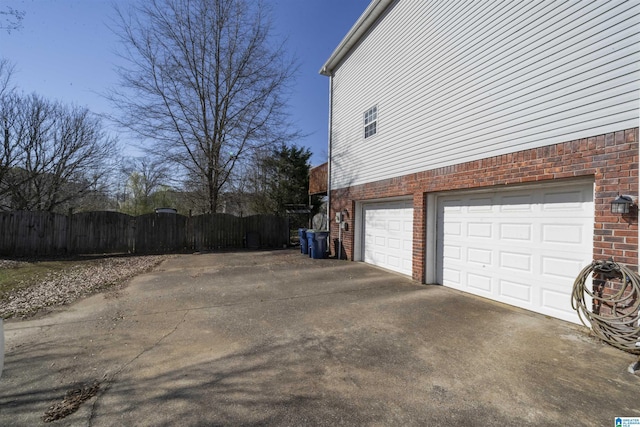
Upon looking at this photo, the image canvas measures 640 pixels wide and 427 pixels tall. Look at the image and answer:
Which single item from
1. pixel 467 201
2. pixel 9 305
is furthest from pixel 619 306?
pixel 9 305

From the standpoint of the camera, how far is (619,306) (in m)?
3.38

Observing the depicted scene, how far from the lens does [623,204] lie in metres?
3.31

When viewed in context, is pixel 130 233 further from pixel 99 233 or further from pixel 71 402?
pixel 71 402

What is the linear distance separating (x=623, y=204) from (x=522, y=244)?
150cm

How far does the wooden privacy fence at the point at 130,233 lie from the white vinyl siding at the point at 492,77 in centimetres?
714

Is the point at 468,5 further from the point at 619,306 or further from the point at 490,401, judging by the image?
the point at 490,401

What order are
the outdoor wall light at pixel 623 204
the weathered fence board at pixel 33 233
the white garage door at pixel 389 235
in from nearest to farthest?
the outdoor wall light at pixel 623 204
the white garage door at pixel 389 235
the weathered fence board at pixel 33 233

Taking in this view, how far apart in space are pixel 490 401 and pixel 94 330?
179 inches

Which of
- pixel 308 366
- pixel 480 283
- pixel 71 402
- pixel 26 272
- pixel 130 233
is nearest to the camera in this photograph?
pixel 71 402

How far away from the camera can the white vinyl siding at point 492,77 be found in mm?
3594

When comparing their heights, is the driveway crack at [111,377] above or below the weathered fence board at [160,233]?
below

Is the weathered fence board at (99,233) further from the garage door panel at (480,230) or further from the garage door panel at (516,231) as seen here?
the garage door panel at (516,231)

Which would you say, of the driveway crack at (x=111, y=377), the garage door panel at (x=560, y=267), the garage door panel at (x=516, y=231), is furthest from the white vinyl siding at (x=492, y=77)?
the driveway crack at (x=111, y=377)

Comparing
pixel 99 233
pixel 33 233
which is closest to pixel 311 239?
pixel 99 233
